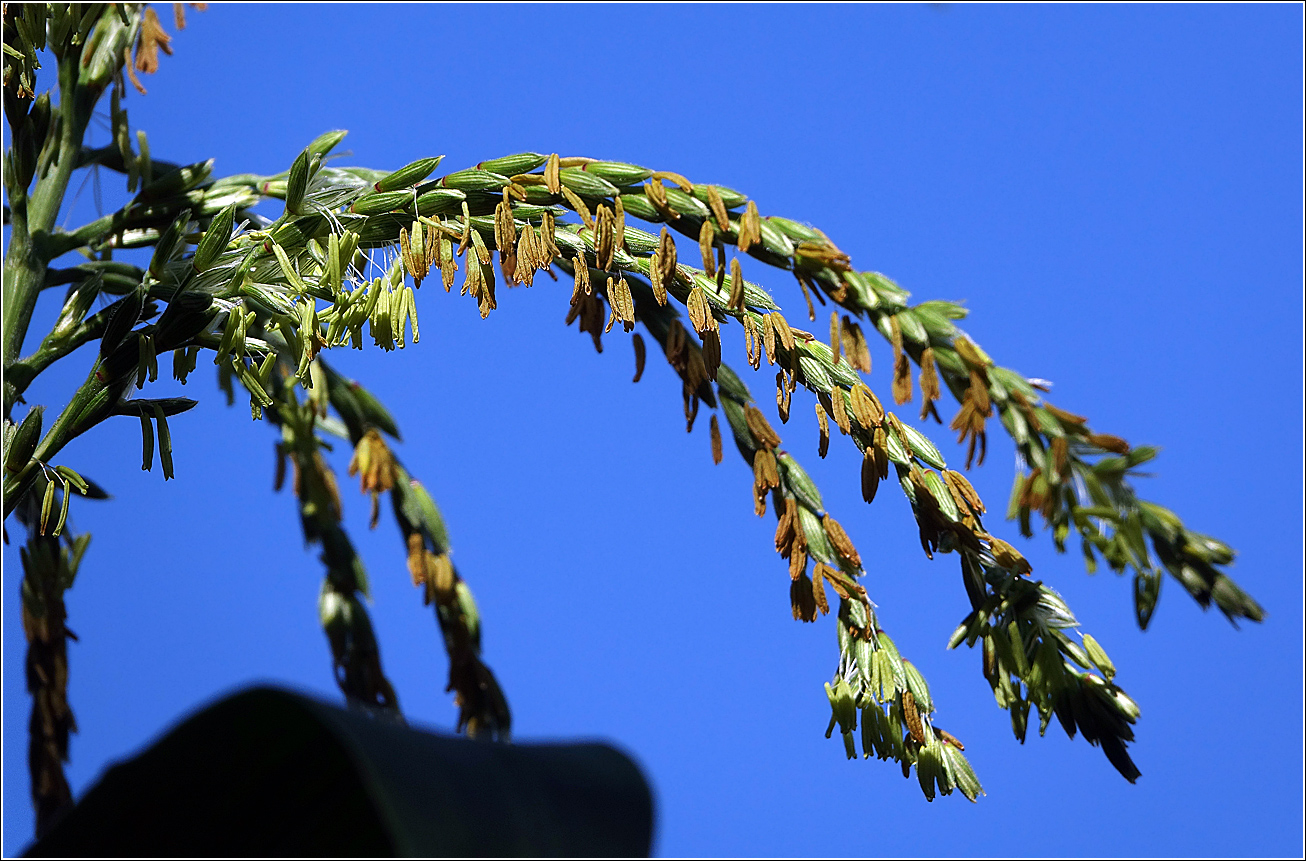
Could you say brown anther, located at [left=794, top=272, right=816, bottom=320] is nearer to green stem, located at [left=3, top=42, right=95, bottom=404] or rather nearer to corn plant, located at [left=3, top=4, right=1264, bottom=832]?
corn plant, located at [left=3, top=4, right=1264, bottom=832]

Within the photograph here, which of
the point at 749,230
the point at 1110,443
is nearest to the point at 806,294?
the point at 749,230

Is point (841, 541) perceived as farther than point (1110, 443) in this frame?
No

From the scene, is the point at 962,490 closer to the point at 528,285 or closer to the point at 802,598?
the point at 802,598

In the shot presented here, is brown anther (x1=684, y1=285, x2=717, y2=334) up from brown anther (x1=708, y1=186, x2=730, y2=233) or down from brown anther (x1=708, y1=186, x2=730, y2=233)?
down

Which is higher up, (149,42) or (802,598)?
(149,42)

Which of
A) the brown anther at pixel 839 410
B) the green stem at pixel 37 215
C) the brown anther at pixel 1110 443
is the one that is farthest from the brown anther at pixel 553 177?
the brown anther at pixel 1110 443

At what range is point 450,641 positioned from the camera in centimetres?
66

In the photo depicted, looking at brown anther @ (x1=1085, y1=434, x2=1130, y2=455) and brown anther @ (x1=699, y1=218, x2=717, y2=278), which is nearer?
brown anther @ (x1=699, y1=218, x2=717, y2=278)

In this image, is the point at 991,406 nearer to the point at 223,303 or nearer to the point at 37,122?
the point at 223,303

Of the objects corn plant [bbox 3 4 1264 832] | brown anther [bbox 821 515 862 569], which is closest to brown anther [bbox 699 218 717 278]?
corn plant [bbox 3 4 1264 832]

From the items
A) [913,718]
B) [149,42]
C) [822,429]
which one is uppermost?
[149,42]

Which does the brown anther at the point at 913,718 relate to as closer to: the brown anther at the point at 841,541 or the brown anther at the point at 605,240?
the brown anther at the point at 841,541

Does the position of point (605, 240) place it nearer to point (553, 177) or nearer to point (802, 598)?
point (553, 177)

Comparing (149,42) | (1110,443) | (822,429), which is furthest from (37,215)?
(1110,443)
